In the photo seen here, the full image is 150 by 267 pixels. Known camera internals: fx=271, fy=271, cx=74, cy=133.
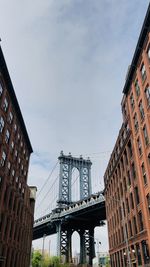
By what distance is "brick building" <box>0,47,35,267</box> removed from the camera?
40312mm

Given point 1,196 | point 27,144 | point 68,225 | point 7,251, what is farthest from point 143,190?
point 68,225

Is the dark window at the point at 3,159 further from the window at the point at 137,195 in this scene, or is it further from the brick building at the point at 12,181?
the window at the point at 137,195

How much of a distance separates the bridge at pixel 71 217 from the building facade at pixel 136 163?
38301mm

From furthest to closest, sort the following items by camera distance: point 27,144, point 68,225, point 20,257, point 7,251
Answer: point 68,225 < point 27,144 < point 20,257 < point 7,251

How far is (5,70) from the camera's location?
40.4 m

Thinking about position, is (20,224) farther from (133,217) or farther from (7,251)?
(133,217)

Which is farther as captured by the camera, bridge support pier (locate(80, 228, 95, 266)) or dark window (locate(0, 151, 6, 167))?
bridge support pier (locate(80, 228, 95, 266))


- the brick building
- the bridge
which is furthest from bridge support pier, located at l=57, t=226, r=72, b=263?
the brick building

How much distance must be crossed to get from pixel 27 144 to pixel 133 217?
28.1 meters

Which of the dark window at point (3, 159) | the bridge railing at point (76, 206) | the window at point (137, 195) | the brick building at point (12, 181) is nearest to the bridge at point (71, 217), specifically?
the bridge railing at point (76, 206)

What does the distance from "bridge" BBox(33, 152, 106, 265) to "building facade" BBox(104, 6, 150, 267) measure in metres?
38.3

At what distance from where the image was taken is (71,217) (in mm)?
101000

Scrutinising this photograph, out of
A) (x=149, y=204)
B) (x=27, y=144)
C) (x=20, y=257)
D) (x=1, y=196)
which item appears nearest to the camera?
(x=149, y=204)

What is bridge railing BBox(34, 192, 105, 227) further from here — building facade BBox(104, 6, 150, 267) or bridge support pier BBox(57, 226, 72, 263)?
building facade BBox(104, 6, 150, 267)
